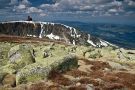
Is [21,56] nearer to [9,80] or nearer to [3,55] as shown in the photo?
[3,55]

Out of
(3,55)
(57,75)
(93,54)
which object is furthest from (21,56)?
(93,54)

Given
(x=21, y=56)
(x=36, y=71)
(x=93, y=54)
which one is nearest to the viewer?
(x=36, y=71)

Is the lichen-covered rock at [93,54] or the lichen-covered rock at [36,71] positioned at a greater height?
the lichen-covered rock at [36,71]

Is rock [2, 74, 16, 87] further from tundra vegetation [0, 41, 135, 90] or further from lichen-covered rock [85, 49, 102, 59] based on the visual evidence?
lichen-covered rock [85, 49, 102, 59]

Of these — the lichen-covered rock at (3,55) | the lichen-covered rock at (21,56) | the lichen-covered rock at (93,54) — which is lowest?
the lichen-covered rock at (93,54)

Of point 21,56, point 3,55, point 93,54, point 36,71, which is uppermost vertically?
point 21,56

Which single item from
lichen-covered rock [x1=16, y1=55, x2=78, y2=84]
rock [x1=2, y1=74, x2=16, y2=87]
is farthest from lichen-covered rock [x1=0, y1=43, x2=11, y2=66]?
lichen-covered rock [x1=16, y1=55, x2=78, y2=84]

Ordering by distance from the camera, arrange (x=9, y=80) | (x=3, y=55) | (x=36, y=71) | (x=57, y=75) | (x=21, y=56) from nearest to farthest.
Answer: (x=9, y=80), (x=36, y=71), (x=57, y=75), (x=21, y=56), (x=3, y=55)

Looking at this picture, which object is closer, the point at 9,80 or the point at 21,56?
the point at 9,80

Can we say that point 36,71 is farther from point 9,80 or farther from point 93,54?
point 93,54

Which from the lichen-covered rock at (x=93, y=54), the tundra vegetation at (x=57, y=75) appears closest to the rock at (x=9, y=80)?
the tundra vegetation at (x=57, y=75)

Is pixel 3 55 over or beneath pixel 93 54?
over

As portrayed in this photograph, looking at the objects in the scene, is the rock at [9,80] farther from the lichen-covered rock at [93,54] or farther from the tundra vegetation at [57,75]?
the lichen-covered rock at [93,54]

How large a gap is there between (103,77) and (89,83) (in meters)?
4.52
